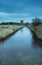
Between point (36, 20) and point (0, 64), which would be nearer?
point (0, 64)

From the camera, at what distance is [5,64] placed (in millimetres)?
7211

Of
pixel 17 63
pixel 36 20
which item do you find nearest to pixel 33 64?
Result: pixel 17 63

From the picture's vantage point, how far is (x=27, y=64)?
7.23m

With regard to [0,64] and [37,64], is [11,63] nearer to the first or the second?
[0,64]

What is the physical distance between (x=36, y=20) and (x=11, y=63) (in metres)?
41.6

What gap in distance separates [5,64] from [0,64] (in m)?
0.23

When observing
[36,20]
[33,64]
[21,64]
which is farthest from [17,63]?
[36,20]

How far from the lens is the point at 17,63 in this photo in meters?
7.48

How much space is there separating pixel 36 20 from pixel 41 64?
41.6 m

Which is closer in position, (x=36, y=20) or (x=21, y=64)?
(x=21, y=64)

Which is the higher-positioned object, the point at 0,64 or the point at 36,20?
the point at 0,64

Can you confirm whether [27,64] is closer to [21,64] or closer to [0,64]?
[21,64]

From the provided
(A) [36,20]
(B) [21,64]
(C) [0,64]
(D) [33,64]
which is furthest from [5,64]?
(A) [36,20]

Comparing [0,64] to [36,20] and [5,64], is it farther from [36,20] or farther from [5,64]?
[36,20]
